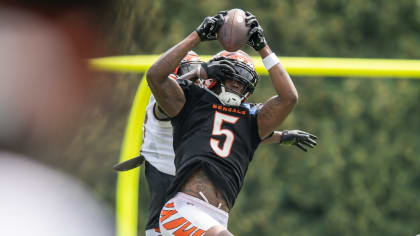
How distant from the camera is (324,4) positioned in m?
14.3

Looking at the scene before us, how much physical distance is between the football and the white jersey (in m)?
1.03

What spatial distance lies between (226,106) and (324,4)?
1110cm

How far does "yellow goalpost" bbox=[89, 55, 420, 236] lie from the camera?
17.0 feet

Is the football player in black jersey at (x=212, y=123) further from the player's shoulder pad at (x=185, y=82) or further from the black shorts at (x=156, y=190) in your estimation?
the black shorts at (x=156, y=190)

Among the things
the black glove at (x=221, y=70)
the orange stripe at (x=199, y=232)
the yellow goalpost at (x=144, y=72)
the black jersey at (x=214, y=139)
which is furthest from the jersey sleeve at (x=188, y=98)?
the yellow goalpost at (x=144, y=72)

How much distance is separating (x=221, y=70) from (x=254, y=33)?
0.87 ft

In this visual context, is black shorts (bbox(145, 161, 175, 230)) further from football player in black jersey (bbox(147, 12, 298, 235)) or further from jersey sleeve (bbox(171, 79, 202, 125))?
jersey sleeve (bbox(171, 79, 202, 125))

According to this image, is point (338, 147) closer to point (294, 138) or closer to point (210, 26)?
point (294, 138)

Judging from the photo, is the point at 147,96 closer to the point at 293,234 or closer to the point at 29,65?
the point at 29,65

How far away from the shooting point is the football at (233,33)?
132 inches

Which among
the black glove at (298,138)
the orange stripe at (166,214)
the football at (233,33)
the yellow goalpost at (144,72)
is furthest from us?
the yellow goalpost at (144,72)

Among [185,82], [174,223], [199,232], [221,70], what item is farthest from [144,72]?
[199,232]

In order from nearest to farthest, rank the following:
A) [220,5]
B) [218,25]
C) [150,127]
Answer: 1. [218,25]
2. [150,127]
3. [220,5]

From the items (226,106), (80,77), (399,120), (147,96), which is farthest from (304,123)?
(80,77)
